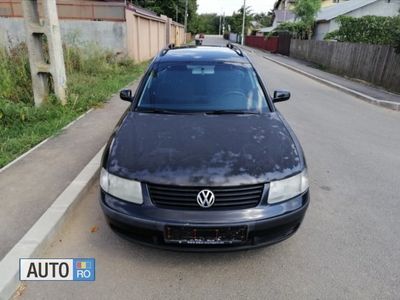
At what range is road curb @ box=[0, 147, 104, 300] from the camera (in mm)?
2459

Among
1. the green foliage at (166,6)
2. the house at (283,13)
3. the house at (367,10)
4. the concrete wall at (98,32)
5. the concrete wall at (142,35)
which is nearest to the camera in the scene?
the concrete wall at (98,32)

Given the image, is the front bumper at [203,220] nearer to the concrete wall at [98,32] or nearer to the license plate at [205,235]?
the license plate at [205,235]

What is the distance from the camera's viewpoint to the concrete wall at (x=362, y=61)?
39.9 feet

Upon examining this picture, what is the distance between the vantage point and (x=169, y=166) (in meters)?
2.54

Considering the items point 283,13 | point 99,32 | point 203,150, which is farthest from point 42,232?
point 283,13

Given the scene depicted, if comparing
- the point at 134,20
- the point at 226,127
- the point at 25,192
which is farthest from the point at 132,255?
the point at 134,20

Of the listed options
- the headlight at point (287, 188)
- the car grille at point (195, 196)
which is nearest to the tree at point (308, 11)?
the headlight at point (287, 188)

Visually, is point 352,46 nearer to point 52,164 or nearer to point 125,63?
point 125,63

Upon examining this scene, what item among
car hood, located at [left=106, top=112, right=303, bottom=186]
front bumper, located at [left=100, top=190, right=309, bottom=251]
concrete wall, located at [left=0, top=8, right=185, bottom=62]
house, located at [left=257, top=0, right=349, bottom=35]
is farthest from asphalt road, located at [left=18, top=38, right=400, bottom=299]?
house, located at [left=257, top=0, right=349, bottom=35]

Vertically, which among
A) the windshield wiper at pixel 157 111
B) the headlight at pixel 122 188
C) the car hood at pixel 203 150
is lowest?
the headlight at pixel 122 188

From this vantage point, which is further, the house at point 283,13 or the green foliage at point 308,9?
the house at point 283,13

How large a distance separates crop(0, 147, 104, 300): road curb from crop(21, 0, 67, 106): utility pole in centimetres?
385

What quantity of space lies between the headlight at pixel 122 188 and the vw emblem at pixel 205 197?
0.45m

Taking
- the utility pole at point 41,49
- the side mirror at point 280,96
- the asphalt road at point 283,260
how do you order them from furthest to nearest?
1. the utility pole at point 41,49
2. the side mirror at point 280,96
3. the asphalt road at point 283,260
